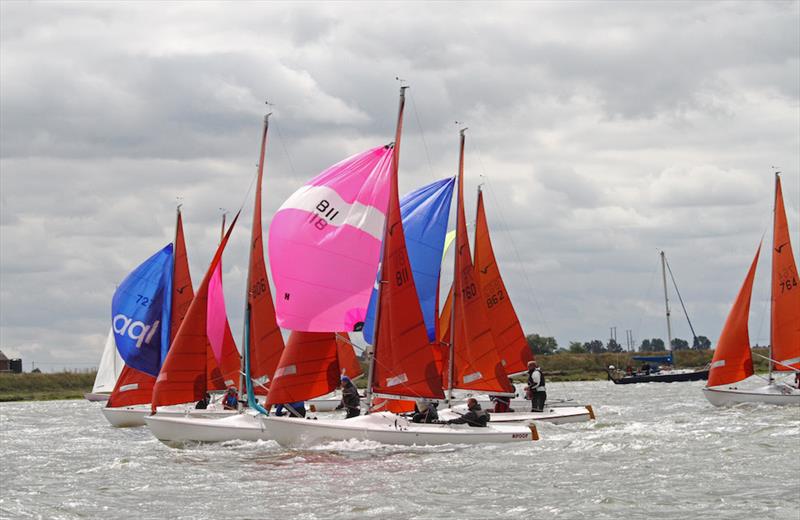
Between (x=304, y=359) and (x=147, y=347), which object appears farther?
(x=147, y=347)

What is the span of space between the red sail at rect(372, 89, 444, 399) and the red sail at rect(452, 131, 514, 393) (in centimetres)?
569

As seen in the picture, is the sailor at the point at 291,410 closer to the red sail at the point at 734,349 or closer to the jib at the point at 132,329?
the jib at the point at 132,329

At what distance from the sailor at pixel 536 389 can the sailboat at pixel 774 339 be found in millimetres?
11519

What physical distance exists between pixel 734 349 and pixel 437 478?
2538cm

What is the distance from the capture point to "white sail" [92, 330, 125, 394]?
71.9 m

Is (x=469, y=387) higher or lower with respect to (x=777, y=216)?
lower

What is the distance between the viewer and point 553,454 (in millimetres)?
32750

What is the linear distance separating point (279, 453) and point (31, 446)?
12.7 m

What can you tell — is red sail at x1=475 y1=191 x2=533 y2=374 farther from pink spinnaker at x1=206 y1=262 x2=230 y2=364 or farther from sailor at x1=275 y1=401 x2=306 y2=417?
sailor at x1=275 y1=401 x2=306 y2=417

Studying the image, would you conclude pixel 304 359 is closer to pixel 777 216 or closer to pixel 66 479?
pixel 66 479

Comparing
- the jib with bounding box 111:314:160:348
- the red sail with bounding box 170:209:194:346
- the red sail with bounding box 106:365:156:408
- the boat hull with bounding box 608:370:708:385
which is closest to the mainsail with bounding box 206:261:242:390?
the red sail with bounding box 170:209:194:346

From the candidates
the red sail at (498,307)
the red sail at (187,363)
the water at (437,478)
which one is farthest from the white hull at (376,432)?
the red sail at (498,307)

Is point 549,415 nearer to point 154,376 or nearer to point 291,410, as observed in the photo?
point 291,410

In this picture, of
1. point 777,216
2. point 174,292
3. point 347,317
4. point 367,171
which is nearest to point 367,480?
point 347,317
